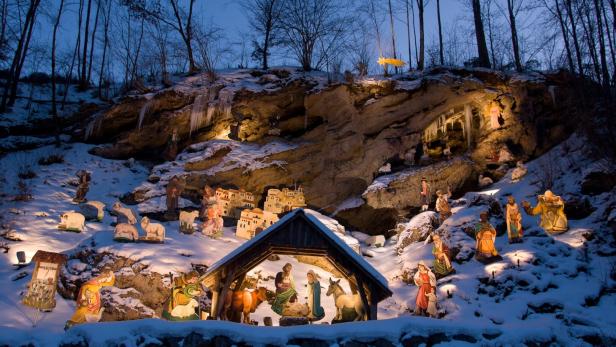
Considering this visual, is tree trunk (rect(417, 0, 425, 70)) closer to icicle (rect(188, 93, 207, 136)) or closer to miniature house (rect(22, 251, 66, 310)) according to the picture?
icicle (rect(188, 93, 207, 136))

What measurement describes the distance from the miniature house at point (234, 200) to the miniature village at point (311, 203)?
0.20 feet

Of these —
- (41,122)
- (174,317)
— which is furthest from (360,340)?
(41,122)

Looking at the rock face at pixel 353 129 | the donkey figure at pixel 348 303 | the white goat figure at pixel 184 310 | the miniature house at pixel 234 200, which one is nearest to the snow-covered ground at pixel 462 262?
the miniature house at pixel 234 200

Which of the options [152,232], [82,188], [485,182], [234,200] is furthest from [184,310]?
[485,182]

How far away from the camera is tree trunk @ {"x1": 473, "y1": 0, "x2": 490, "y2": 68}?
25.0 m

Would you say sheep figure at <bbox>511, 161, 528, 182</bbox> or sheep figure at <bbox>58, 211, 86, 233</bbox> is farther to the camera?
sheep figure at <bbox>511, 161, 528, 182</bbox>

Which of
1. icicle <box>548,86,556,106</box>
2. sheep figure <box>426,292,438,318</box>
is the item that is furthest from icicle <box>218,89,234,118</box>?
icicle <box>548,86,556,106</box>

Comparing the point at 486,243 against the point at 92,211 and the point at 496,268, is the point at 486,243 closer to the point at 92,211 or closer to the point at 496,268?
the point at 496,268

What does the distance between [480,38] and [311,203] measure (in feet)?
43.2

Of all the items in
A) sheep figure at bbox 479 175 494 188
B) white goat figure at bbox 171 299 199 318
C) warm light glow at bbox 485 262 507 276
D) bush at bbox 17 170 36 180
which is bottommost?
white goat figure at bbox 171 299 199 318

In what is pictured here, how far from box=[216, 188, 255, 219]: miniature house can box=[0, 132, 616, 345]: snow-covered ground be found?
1.24 metres

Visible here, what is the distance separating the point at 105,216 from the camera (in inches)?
677

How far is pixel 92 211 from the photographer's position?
653 inches

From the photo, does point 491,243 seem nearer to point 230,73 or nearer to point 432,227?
point 432,227
